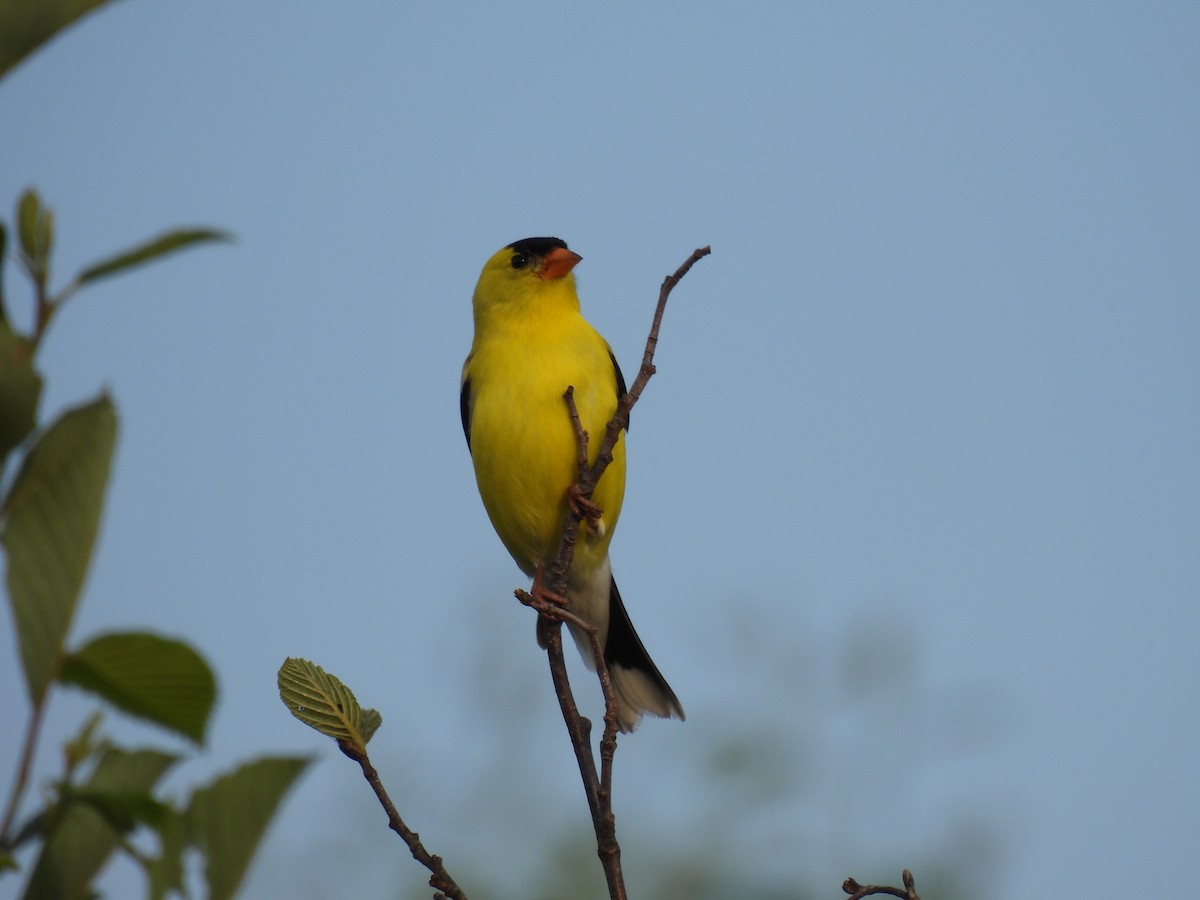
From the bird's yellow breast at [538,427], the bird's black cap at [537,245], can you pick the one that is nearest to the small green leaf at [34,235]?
the bird's yellow breast at [538,427]

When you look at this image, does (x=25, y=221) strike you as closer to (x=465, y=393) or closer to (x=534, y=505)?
(x=534, y=505)

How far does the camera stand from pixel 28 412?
3.33 ft

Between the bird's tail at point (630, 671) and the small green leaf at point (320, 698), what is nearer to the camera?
the small green leaf at point (320, 698)

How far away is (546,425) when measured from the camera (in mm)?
4359

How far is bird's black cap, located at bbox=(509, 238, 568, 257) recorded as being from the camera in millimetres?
5141

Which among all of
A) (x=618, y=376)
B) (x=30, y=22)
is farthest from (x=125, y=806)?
(x=618, y=376)

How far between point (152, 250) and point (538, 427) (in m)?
3.29

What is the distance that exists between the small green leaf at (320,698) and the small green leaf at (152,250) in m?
1.60

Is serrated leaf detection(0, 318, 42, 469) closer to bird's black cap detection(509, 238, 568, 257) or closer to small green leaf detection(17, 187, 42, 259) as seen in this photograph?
small green leaf detection(17, 187, 42, 259)

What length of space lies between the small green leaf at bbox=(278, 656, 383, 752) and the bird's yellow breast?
185 centimetres

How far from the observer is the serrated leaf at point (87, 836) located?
1093 millimetres

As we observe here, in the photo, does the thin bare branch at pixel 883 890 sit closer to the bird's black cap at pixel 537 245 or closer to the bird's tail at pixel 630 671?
the bird's tail at pixel 630 671

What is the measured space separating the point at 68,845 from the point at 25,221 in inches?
20.9

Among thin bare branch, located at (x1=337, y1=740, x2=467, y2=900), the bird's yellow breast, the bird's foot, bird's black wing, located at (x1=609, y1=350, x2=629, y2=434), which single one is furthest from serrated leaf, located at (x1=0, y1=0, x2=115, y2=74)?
bird's black wing, located at (x1=609, y1=350, x2=629, y2=434)
